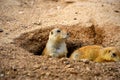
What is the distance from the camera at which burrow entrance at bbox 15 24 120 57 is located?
21.0 feet

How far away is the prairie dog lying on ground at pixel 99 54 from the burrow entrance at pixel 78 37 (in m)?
0.64

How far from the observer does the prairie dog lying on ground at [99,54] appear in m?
5.43

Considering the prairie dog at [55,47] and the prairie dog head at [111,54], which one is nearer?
the prairie dog head at [111,54]

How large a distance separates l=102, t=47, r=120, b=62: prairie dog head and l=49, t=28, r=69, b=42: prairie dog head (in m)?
0.82

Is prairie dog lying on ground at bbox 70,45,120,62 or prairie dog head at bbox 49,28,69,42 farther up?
prairie dog head at bbox 49,28,69,42

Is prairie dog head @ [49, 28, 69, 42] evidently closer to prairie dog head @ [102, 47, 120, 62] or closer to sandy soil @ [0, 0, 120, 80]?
sandy soil @ [0, 0, 120, 80]

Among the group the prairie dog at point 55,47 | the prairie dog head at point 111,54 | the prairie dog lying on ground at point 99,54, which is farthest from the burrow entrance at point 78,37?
the prairie dog head at point 111,54

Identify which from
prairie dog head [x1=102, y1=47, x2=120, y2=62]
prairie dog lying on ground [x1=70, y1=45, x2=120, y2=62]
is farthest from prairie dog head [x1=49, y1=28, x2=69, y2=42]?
prairie dog head [x1=102, y1=47, x2=120, y2=62]

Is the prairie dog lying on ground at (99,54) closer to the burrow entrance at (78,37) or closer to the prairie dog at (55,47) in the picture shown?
the prairie dog at (55,47)

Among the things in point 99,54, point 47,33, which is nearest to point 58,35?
point 47,33

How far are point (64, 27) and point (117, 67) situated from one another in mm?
2305

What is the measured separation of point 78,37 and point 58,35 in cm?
77

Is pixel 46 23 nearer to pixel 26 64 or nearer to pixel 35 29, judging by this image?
pixel 35 29

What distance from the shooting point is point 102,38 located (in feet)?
21.6
